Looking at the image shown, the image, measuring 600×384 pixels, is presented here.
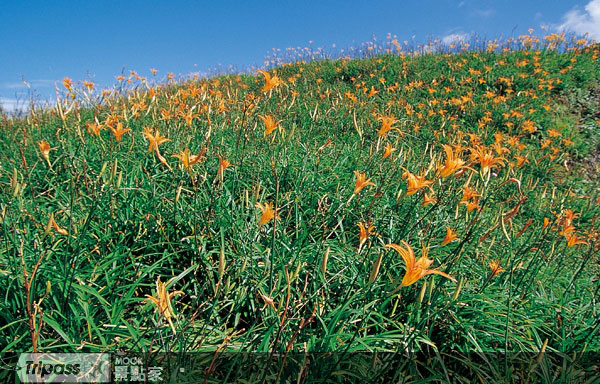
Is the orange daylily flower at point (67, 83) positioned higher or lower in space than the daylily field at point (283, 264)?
higher

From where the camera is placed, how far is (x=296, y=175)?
9.50 feet

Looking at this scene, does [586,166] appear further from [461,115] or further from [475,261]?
[475,261]

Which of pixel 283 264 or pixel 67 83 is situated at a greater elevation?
pixel 67 83

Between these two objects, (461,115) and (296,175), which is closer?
(296,175)

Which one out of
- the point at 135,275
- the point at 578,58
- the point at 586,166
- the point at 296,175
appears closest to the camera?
the point at 135,275

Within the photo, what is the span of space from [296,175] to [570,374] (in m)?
2.08

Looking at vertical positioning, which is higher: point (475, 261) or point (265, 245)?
point (265, 245)

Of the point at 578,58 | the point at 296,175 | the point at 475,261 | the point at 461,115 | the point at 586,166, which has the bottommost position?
the point at 475,261

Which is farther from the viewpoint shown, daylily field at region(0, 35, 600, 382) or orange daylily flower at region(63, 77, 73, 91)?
orange daylily flower at region(63, 77, 73, 91)

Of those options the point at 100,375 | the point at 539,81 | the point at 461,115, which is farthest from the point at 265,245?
the point at 539,81

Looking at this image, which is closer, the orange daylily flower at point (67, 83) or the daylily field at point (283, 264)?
the daylily field at point (283, 264)

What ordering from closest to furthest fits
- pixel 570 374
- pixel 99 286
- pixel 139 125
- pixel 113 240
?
pixel 570 374 → pixel 99 286 → pixel 113 240 → pixel 139 125

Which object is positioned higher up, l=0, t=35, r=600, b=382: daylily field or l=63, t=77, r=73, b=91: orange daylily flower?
l=63, t=77, r=73, b=91: orange daylily flower

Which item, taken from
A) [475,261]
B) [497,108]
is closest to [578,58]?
[497,108]
